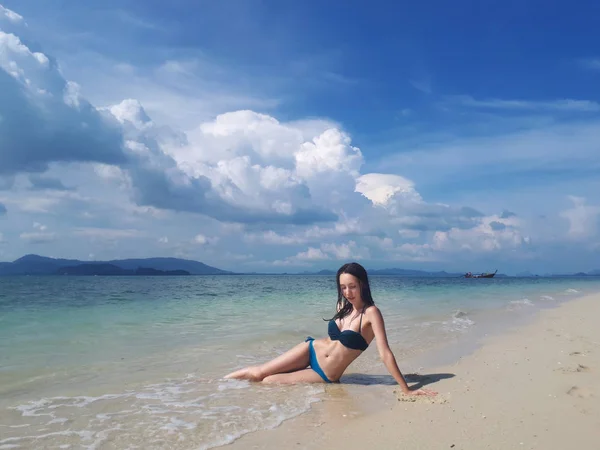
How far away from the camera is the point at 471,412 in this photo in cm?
450

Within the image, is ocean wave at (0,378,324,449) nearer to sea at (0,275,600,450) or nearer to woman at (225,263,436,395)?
sea at (0,275,600,450)

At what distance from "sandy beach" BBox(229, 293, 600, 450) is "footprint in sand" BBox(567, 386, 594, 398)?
0.03 feet

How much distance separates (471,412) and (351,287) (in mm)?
2103

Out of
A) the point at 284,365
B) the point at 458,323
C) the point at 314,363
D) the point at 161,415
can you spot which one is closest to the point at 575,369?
the point at 314,363

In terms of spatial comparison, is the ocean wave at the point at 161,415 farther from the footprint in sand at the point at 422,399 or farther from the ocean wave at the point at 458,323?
the ocean wave at the point at 458,323

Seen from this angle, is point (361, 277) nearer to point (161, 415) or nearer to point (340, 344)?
point (340, 344)

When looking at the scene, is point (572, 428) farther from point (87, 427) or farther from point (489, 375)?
→ point (87, 427)

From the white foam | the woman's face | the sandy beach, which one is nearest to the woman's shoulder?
the woman's face

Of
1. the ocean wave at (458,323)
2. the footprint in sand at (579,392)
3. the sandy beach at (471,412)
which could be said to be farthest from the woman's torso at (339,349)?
the ocean wave at (458,323)

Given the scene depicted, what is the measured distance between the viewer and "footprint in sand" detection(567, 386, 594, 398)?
15.9 feet

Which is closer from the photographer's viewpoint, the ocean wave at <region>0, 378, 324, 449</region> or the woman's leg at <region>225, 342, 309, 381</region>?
the ocean wave at <region>0, 378, 324, 449</region>

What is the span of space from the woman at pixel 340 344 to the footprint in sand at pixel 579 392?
6.16 ft

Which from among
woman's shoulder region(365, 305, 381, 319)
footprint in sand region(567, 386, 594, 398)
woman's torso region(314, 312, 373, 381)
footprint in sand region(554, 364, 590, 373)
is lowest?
footprint in sand region(554, 364, 590, 373)

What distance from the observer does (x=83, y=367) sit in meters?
7.50
